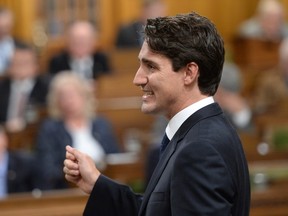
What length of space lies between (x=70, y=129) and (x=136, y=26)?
339cm

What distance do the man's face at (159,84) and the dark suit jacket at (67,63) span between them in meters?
5.93

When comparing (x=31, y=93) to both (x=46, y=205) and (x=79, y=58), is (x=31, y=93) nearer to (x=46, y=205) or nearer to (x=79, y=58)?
(x=79, y=58)

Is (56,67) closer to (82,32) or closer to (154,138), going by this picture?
(82,32)


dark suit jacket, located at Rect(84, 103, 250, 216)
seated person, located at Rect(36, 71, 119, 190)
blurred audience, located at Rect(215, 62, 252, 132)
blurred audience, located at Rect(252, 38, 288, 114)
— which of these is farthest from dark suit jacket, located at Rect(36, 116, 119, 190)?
dark suit jacket, located at Rect(84, 103, 250, 216)

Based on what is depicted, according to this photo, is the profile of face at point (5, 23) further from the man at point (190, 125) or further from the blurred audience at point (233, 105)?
the man at point (190, 125)

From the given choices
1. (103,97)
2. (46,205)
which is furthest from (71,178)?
(103,97)

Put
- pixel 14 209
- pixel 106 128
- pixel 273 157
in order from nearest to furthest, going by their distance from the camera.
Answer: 1. pixel 14 209
2. pixel 273 157
3. pixel 106 128

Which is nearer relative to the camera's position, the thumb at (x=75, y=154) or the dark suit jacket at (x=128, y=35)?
the thumb at (x=75, y=154)

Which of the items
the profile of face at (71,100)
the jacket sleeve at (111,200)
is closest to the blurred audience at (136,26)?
the profile of face at (71,100)

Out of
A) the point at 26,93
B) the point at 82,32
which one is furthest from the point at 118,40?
the point at 26,93

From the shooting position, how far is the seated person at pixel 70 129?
6.04 meters

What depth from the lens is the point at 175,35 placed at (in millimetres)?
2426

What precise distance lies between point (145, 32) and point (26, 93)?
536 cm

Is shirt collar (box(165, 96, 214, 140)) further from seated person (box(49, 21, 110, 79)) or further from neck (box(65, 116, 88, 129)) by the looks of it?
seated person (box(49, 21, 110, 79))
